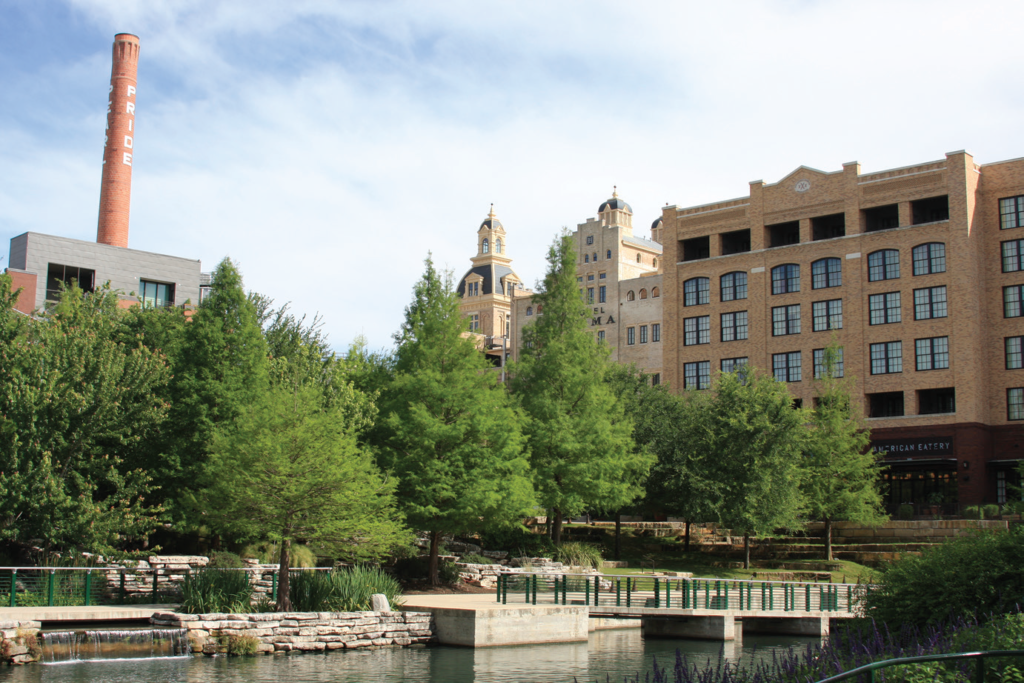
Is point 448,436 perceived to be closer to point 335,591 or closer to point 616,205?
point 335,591

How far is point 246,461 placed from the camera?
27562mm

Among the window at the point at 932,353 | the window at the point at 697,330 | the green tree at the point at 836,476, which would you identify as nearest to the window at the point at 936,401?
the window at the point at 932,353

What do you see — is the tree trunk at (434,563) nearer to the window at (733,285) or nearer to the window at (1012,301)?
the window at (733,285)

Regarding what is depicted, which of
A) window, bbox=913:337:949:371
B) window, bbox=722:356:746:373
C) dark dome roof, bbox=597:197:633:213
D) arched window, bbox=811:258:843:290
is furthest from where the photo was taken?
dark dome roof, bbox=597:197:633:213

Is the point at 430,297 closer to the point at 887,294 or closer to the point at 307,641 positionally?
the point at 307,641

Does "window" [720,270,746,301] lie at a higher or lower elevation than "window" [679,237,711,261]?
lower

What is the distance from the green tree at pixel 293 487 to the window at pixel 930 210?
158 ft

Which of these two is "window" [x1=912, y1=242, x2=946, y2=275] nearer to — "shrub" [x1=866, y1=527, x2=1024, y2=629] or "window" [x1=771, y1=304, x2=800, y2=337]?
"window" [x1=771, y1=304, x2=800, y2=337]

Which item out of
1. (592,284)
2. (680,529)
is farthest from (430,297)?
(592,284)

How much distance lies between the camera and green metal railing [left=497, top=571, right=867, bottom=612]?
1170 inches

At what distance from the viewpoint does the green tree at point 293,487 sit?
27.0 metres

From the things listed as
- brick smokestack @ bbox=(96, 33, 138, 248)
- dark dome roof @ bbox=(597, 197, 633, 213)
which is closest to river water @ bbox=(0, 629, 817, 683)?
brick smokestack @ bbox=(96, 33, 138, 248)

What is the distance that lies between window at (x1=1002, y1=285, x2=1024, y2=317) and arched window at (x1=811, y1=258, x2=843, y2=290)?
9826 millimetres

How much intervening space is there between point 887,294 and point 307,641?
163 feet
